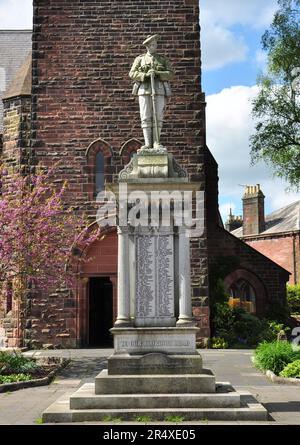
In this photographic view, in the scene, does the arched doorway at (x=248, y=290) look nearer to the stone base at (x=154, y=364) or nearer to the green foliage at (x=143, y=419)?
the stone base at (x=154, y=364)

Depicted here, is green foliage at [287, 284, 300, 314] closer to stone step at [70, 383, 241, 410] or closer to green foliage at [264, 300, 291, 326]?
green foliage at [264, 300, 291, 326]

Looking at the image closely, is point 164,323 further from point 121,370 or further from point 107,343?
point 107,343

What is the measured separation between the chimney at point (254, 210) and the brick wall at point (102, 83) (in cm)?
2501

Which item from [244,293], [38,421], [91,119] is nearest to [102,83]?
[91,119]

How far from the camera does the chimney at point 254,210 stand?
4475 centimetres

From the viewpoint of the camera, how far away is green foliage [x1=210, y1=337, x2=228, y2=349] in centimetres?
1959

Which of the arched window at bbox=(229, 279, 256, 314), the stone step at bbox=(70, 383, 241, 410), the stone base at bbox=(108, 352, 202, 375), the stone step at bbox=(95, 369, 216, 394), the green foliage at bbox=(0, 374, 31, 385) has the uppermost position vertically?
the arched window at bbox=(229, 279, 256, 314)

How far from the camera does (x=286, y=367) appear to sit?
12.6m

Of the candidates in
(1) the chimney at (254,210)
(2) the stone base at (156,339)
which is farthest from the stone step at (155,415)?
(1) the chimney at (254,210)

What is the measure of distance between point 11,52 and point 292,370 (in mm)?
19804

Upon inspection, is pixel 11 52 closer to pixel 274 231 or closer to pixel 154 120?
pixel 154 120

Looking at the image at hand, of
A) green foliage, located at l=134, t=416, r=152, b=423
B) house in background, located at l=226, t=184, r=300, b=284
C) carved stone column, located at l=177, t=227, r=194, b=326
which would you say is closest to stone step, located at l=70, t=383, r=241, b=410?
green foliage, located at l=134, t=416, r=152, b=423

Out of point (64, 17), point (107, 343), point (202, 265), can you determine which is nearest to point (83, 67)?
point (64, 17)

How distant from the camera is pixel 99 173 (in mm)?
20484
